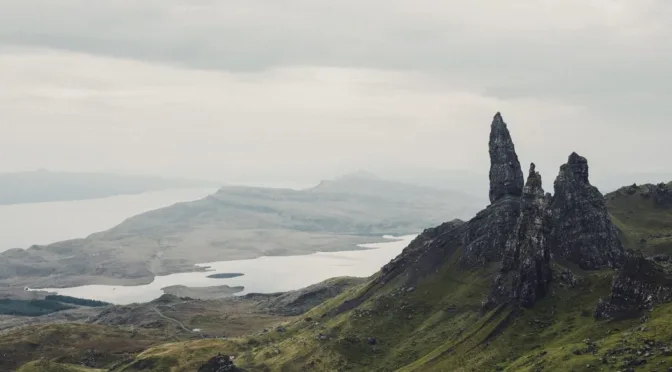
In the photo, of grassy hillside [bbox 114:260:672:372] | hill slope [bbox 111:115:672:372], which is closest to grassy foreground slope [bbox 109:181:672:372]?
grassy hillside [bbox 114:260:672:372]

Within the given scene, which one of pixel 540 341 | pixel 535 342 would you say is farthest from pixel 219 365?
pixel 540 341

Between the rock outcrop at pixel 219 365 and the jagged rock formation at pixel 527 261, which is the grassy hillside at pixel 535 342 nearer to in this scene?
the jagged rock formation at pixel 527 261

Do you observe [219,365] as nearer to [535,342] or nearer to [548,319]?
[535,342]

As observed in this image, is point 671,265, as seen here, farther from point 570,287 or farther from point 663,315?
point 570,287

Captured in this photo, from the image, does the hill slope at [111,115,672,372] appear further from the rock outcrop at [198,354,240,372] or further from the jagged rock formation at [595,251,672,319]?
the rock outcrop at [198,354,240,372]

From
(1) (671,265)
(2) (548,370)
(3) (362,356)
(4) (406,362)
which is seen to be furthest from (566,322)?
(3) (362,356)
